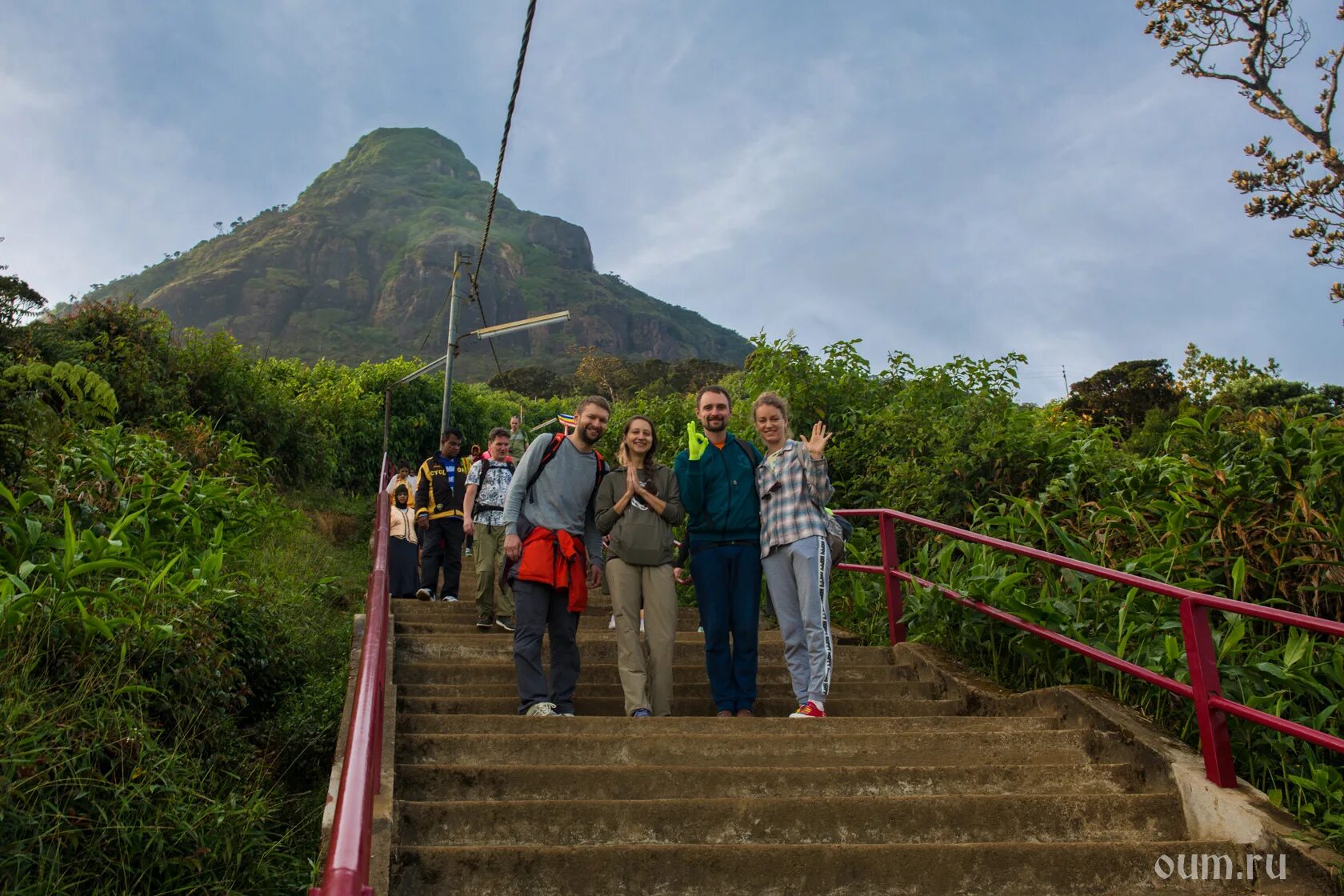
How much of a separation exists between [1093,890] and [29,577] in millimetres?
4737

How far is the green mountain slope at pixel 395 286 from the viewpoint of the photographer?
116312 millimetres

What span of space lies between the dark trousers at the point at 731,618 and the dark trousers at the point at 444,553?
4.49m

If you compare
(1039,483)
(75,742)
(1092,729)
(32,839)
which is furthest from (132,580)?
(1039,483)

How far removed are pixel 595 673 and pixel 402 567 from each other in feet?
14.3

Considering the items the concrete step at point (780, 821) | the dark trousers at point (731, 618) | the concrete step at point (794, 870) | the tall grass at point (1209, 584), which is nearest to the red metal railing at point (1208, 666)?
the tall grass at point (1209, 584)

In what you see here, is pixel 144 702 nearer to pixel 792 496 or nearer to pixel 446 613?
pixel 792 496

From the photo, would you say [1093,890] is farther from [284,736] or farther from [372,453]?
[372,453]

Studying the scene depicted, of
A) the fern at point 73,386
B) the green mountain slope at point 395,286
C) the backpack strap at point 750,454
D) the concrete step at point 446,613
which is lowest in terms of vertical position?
the concrete step at point 446,613

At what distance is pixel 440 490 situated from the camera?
29.2 feet

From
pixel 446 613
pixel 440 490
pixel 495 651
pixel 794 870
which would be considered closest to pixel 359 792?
pixel 794 870

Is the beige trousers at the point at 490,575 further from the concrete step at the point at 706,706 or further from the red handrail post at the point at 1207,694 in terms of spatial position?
the red handrail post at the point at 1207,694

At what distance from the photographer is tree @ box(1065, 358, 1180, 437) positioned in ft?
77.5

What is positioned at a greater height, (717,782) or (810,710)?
(810,710)

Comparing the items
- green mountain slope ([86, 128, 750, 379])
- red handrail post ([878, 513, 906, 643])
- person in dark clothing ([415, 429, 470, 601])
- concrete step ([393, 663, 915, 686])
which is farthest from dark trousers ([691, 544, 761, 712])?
green mountain slope ([86, 128, 750, 379])
